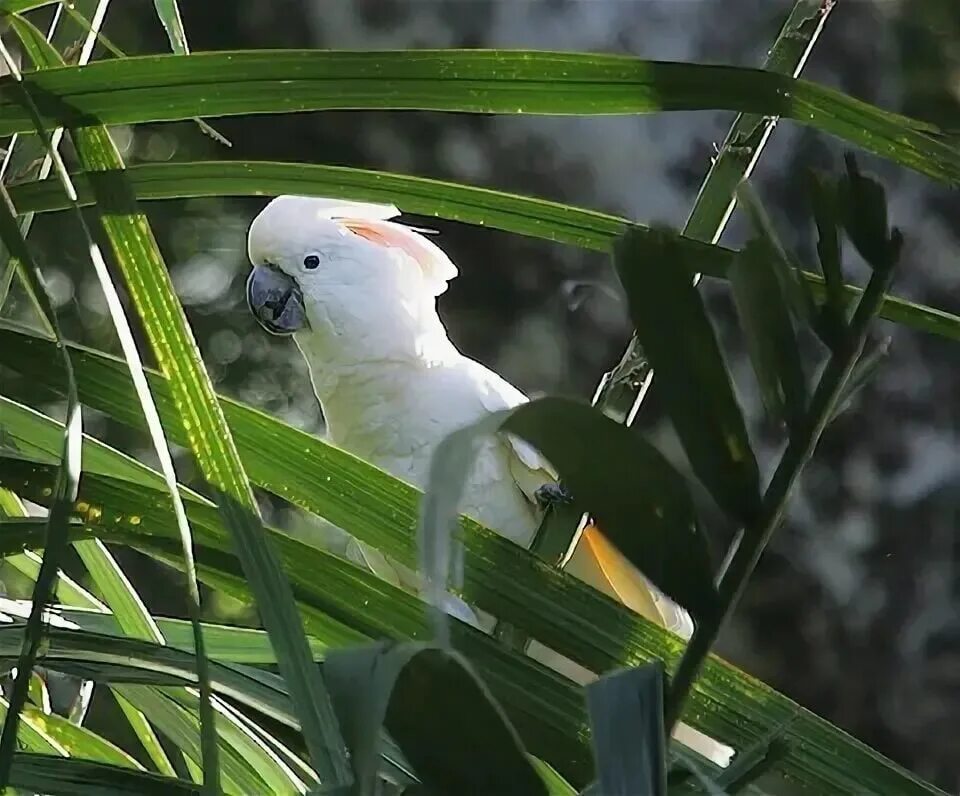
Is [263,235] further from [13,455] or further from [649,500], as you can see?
[649,500]

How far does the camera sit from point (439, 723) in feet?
0.64

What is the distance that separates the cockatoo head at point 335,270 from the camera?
103 cm

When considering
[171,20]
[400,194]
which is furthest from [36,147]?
[400,194]

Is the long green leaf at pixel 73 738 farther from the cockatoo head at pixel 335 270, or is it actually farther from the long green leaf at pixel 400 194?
the cockatoo head at pixel 335 270

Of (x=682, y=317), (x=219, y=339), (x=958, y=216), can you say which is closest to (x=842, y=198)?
(x=682, y=317)

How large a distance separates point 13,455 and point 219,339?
148 centimetres

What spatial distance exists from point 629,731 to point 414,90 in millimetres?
197

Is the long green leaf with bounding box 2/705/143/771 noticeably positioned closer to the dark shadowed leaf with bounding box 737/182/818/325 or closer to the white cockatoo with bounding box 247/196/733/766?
the dark shadowed leaf with bounding box 737/182/818/325

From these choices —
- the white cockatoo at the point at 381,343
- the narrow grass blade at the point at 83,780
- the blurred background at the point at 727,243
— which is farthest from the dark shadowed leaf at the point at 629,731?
the blurred background at the point at 727,243

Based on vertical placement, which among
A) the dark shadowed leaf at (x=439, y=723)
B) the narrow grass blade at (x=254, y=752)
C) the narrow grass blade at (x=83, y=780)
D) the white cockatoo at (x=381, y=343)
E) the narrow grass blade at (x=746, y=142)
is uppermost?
the white cockatoo at (x=381, y=343)

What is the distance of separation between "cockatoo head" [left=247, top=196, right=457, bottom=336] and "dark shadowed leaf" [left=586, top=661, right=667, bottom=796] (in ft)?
2.75

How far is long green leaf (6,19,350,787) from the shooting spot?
0.24 m

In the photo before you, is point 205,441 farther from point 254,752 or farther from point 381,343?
point 381,343

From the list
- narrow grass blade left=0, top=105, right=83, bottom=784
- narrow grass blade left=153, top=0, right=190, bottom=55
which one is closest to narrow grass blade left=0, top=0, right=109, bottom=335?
narrow grass blade left=153, top=0, right=190, bottom=55
